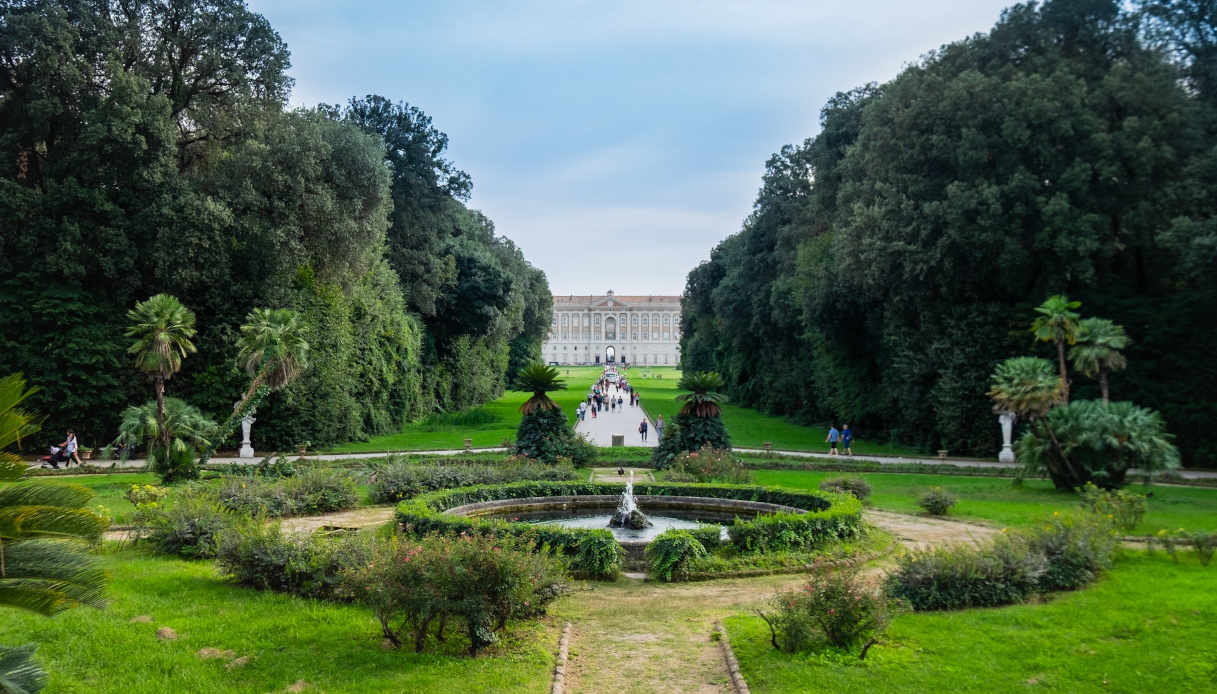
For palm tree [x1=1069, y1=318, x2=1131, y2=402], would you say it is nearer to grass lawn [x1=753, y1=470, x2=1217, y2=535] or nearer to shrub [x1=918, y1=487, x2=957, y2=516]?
grass lawn [x1=753, y1=470, x2=1217, y2=535]

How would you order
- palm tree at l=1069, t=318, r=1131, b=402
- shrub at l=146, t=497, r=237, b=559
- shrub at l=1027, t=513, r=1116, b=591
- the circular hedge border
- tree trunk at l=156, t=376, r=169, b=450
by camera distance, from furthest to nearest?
1. palm tree at l=1069, t=318, r=1131, b=402
2. tree trunk at l=156, t=376, r=169, b=450
3. shrub at l=146, t=497, r=237, b=559
4. the circular hedge border
5. shrub at l=1027, t=513, r=1116, b=591

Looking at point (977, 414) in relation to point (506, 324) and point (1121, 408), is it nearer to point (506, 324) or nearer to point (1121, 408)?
point (1121, 408)

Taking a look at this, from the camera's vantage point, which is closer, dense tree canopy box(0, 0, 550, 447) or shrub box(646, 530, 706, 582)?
shrub box(646, 530, 706, 582)

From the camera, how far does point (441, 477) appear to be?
1638 cm

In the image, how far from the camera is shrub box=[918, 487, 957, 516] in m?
14.9

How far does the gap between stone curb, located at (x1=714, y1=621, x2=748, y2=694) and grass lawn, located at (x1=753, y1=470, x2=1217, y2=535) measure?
7642mm

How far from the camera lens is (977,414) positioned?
26062mm

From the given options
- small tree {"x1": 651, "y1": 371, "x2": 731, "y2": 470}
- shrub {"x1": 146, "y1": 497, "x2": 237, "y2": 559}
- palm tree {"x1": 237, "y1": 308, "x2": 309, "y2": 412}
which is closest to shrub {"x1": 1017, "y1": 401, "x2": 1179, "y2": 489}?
small tree {"x1": 651, "y1": 371, "x2": 731, "y2": 470}

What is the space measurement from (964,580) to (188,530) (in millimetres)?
9211


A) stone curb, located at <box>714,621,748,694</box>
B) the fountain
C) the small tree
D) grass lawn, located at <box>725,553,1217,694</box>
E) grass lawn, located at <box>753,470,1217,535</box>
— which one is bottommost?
grass lawn, located at <box>753,470,1217,535</box>

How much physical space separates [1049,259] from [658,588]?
61.7 feet

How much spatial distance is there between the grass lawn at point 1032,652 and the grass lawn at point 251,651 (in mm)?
2068

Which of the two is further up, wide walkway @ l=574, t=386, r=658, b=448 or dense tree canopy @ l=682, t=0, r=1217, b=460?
dense tree canopy @ l=682, t=0, r=1217, b=460

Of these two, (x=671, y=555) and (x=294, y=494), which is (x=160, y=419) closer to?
(x=294, y=494)
